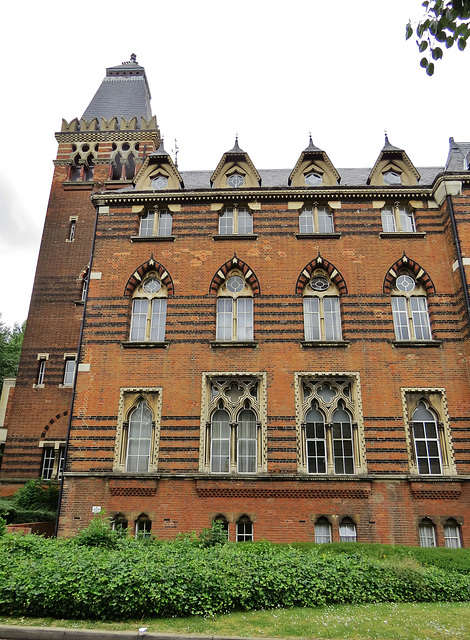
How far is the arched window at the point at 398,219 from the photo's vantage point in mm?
19953

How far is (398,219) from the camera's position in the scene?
790 inches

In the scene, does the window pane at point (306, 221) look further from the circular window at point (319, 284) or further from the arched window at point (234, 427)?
the arched window at point (234, 427)

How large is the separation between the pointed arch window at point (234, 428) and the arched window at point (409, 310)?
5.92 m

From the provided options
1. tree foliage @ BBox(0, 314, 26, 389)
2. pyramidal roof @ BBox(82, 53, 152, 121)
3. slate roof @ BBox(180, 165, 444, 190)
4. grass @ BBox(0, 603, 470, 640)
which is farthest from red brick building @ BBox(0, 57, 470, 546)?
tree foliage @ BBox(0, 314, 26, 389)

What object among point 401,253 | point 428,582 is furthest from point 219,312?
point 428,582

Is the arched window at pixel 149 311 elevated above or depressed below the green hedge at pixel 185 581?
above

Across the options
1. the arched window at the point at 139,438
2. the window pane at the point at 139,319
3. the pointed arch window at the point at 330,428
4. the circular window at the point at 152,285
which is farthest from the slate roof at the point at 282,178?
the arched window at the point at 139,438

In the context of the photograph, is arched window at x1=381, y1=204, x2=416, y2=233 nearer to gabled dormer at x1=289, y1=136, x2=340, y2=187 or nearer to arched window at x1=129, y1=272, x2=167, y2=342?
gabled dormer at x1=289, y1=136, x2=340, y2=187

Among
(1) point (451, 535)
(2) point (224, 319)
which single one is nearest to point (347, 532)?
(1) point (451, 535)

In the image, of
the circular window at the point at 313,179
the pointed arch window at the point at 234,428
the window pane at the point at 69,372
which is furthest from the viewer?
the window pane at the point at 69,372

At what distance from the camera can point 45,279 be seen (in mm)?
25797

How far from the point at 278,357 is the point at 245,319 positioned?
6.71ft

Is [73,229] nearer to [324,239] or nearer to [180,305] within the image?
[180,305]

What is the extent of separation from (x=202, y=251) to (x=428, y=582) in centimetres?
1363
